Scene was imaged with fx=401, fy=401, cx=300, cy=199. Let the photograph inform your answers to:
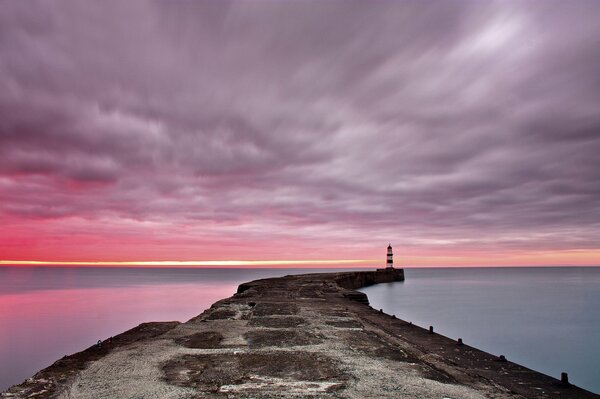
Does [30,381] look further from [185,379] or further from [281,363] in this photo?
[281,363]

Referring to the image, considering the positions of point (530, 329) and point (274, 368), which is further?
point (530, 329)

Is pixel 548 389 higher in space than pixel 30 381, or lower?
lower

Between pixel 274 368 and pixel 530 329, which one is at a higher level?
pixel 274 368

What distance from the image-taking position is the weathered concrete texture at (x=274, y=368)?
4.35m

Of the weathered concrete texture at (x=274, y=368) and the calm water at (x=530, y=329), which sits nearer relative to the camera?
the weathered concrete texture at (x=274, y=368)

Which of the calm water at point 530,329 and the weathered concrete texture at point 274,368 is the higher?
the weathered concrete texture at point 274,368

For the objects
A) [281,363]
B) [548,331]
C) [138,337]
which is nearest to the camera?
[281,363]

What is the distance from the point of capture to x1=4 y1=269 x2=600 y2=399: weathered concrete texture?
14.3 feet

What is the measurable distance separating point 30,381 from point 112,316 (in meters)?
27.2

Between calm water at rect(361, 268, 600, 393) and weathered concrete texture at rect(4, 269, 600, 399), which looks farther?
calm water at rect(361, 268, 600, 393)

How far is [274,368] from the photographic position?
16.9 feet

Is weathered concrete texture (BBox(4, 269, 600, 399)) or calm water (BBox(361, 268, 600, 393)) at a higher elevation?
weathered concrete texture (BBox(4, 269, 600, 399))

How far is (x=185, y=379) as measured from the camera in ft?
15.4

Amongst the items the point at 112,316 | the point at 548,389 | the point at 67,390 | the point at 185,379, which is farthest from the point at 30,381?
the point at 112,316
